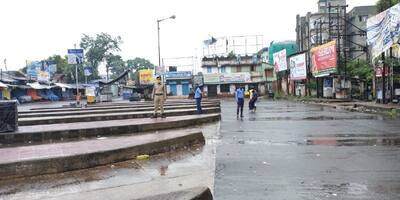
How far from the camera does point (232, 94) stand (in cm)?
7256

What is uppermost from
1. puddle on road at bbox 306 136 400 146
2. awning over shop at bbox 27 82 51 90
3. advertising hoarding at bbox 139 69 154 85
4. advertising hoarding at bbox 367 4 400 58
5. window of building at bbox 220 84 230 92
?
advertising hoarding at bbox 367 4 400 58

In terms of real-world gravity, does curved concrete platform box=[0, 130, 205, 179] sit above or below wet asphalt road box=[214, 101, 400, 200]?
above

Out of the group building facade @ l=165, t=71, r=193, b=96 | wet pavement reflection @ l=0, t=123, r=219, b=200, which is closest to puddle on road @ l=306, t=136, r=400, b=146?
wet pavement reflection @ l=0, t=123, r=219, b=200

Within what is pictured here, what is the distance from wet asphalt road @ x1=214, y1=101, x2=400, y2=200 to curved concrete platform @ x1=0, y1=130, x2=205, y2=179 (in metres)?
1.34

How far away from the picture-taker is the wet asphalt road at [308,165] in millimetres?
6535

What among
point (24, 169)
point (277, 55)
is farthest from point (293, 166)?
point (277, 55)

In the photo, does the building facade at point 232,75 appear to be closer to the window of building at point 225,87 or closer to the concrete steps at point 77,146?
the window of building at point 225,87

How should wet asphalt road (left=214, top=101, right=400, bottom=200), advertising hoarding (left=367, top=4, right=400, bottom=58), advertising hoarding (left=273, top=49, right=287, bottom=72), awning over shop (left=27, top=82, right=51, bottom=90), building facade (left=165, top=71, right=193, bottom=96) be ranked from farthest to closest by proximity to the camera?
building facade (left=165, top=71, right=193, bottom=96) → awning over shop (left=27, top=82, right=51, bottom=90) → advertising hoarding (left=273, top=49, right=287, bottom=72) → advertising hoarding (left=367, top=4, right=400, bottom=58) → wet asphalt road (left=214, top=101, right=400, bottom=200)

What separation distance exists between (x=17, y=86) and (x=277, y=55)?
108ft

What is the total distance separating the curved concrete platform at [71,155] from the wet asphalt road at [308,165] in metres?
1.34

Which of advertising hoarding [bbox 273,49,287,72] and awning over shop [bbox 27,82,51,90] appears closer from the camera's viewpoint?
advertising hoarding [bbox 273,49,287,72]

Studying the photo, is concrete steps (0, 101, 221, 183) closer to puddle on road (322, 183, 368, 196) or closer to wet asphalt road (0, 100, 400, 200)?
wet asphalt road (0, 100, 400, 200)

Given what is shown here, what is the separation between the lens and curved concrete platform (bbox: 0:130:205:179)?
24.6 feet

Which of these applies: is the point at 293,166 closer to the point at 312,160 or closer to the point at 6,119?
the point at 312,160
